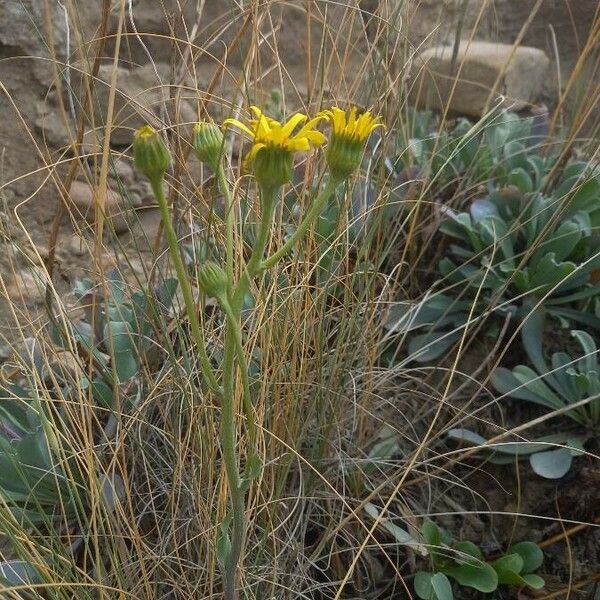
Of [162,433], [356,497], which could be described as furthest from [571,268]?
[162,433]

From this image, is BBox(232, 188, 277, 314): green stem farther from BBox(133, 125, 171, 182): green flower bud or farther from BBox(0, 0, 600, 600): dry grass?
BBox(0, 0, 600, 600): dry grass

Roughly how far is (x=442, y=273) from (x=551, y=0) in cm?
149

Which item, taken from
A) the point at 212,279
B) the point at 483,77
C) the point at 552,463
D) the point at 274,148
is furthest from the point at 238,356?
the point at 483,77

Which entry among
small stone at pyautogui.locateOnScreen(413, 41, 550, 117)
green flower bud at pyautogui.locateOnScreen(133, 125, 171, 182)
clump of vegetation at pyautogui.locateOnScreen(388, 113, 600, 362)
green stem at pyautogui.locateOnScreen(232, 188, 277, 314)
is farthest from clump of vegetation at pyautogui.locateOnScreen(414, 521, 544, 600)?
small stone at pyautogui.locateOnScreen(413, 41, 550, 117)

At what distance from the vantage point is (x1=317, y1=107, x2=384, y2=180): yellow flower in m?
0.74

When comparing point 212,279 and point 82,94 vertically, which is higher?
point 212,279

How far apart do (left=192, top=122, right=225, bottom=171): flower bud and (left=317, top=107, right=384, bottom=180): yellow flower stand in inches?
4.0

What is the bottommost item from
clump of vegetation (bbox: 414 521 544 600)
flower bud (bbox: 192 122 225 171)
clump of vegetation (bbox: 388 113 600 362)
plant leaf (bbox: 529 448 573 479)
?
clump of vegetation (bbox: 414 521 544 600)

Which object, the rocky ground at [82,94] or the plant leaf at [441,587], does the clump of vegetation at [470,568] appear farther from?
the rocky ground at [82,94]

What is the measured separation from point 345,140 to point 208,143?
5.1 inches

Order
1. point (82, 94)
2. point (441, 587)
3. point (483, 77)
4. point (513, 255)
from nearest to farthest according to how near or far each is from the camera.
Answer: point (441, 587), point (513, 255), point (82, 94), point (483, 77)

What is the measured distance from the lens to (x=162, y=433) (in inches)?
45.8

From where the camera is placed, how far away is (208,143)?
78 centimetres

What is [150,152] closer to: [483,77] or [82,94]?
[82,94]
